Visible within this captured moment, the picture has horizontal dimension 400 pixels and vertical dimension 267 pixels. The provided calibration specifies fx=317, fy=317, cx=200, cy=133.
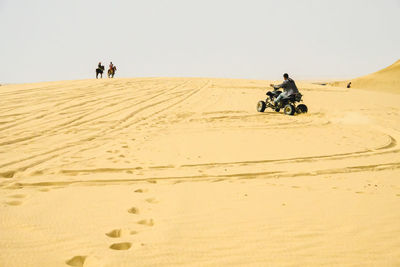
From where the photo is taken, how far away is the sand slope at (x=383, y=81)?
41.2 metres

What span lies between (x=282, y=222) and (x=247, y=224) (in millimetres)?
337

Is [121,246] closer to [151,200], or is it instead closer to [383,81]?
[151,200]

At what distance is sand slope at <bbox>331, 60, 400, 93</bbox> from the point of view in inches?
1622

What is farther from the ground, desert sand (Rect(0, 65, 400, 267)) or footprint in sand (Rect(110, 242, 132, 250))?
desert sand (Rect(0, 65, 400, 267))

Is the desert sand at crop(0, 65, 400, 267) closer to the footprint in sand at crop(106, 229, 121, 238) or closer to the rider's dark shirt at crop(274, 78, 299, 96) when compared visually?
the footprint in sand at crop(106, 229, 121, 238)

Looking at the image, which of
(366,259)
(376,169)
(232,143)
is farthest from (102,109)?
(366,259)

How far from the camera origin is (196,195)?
3.64 meters

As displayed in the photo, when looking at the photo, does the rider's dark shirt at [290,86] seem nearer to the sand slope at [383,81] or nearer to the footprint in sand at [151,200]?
the footprint in sand at [151,200]

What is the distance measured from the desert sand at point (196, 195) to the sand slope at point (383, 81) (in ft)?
125

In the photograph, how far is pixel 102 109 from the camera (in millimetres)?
10914

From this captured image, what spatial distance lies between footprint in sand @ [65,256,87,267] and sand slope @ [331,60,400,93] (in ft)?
144

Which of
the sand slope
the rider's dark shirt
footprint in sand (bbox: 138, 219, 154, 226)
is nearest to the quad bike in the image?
the rider's dark shirt

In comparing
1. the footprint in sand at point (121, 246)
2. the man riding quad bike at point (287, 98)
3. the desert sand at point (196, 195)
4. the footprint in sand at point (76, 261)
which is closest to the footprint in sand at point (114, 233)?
the desert sand at point (196, 195)

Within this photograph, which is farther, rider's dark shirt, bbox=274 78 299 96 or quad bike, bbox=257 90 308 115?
quad bike, bbox=257 90 308 115
